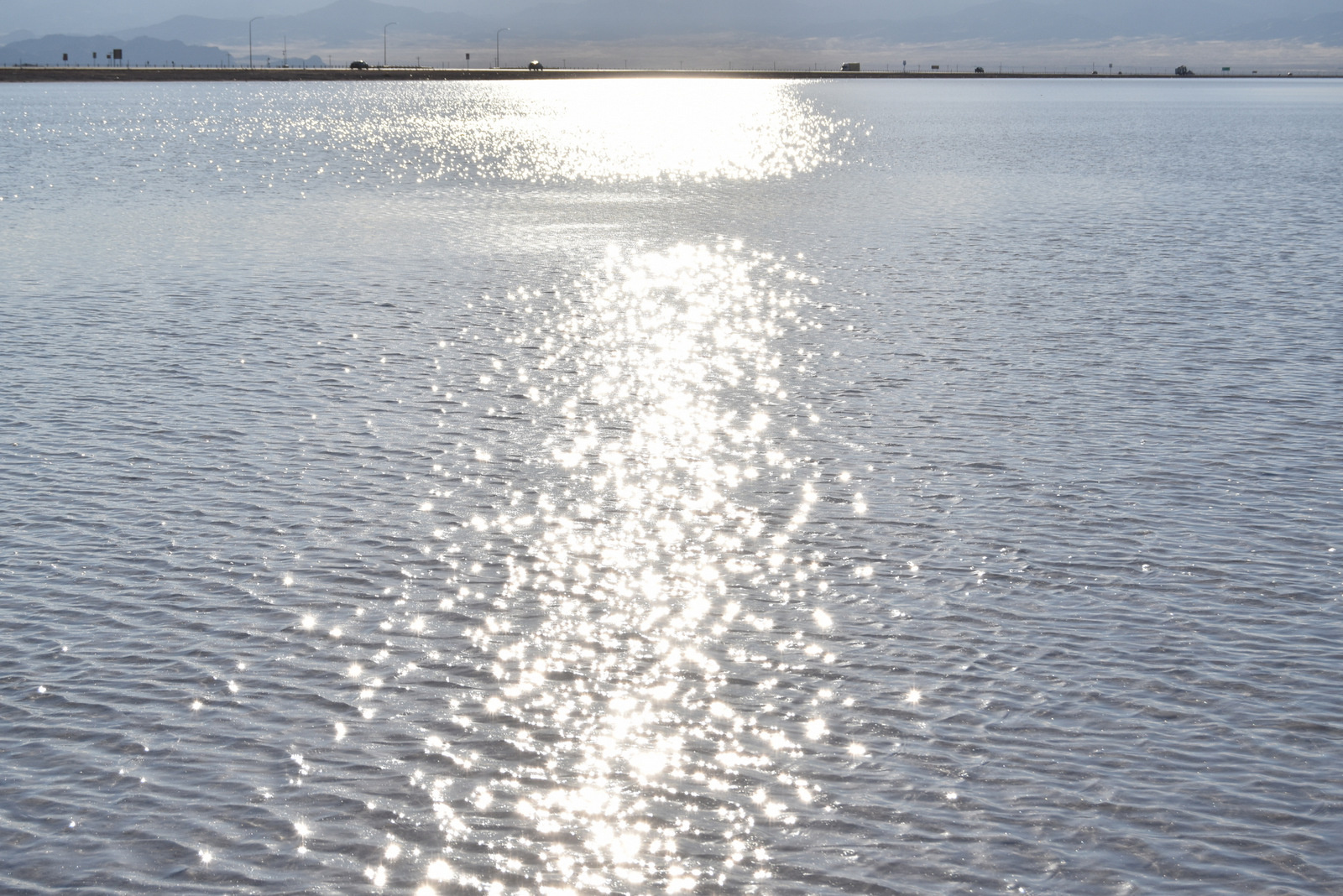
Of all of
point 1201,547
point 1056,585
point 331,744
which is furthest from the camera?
point 1201,547

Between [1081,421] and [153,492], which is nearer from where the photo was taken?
[153,492]

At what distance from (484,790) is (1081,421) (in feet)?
47.3

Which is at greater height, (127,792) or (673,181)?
(673,181)

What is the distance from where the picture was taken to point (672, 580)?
15.4 meters

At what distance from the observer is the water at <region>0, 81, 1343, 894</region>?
1026 centimetres

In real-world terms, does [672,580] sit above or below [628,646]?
above

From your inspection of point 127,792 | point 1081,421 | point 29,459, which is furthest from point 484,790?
point 1081,421

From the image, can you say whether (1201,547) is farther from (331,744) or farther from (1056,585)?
(331,744)

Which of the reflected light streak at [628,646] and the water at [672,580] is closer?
the reflected light streak at [628,646]

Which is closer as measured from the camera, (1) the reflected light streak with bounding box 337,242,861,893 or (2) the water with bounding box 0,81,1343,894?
(1) the reflected light streak with bounding box 337,242,861,893

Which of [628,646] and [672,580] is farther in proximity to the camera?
[672,580]

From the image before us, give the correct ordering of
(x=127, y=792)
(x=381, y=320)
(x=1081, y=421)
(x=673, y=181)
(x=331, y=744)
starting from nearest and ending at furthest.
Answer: (x=127, y=792) → (x=331, y=744) → (x=1081, y=421) → (x=381, y=320) → (x=673, y=181)

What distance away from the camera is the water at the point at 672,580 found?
33.7 feet

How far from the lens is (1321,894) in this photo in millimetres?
9539
